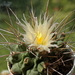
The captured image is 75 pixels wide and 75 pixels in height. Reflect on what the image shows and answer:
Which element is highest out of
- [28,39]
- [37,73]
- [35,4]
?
[35,4]

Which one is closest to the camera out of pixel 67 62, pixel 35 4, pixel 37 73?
pixel 37 73

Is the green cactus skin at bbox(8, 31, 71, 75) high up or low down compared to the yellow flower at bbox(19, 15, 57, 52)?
down

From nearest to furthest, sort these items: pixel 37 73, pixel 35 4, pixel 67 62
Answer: pixel 37 73 < pixel 67 62 < pixel 35 4

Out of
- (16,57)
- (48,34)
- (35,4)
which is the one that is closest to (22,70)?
(16,57)

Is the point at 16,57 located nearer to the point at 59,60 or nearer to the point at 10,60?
the point at 10,60

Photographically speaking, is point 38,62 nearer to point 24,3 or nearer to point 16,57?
point 16,57

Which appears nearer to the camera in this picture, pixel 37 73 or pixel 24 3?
pixel 37 73

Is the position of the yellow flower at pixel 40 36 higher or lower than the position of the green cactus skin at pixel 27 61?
higher

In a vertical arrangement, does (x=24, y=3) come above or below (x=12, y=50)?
above

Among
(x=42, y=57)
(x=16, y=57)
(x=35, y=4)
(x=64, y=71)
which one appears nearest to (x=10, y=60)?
(x=16, y=57)
